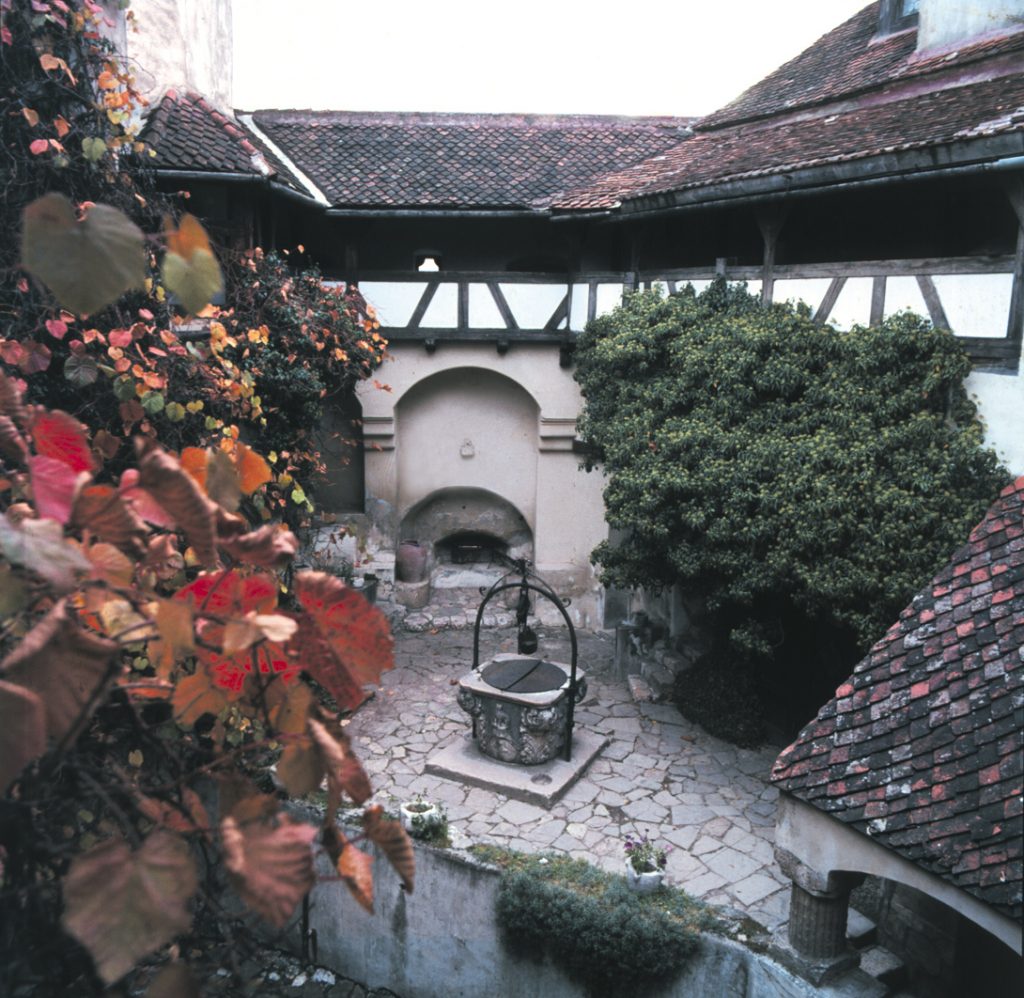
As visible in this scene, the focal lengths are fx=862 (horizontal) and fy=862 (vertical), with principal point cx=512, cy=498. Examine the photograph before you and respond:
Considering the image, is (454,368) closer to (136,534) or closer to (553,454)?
(553,454)

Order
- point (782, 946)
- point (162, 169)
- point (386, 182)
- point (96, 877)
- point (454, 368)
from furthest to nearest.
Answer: point (454, 368) < point (386, 182) < point (162, 169) < point (782, 946) < point (96, 877)

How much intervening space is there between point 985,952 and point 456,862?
12.6 ft

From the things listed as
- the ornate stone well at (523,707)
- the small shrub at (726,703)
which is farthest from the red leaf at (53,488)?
the small shrub at (726,703)

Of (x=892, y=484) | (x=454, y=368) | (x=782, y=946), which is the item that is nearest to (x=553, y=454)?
(x=454, y=368)

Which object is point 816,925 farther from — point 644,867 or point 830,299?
point 830,299

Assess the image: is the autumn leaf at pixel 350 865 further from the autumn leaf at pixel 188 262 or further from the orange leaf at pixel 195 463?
the autumn leaf at pixel 188 262

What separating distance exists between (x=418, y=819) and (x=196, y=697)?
5107mm

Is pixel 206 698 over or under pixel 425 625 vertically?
over

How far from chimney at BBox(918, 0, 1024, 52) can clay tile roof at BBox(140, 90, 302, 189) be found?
7326 mm

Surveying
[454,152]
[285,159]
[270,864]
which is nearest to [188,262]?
[270,864]

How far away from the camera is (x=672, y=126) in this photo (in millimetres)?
13383

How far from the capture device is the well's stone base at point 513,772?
815cm

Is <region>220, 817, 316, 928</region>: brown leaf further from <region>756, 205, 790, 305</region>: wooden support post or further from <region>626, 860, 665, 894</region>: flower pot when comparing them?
<region>756, 205, 790, 305</region>: wooden support post

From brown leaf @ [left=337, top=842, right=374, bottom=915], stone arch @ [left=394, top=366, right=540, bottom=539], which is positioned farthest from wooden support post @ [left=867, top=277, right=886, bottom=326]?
brown leaf @ [left=337, top=842, right=374, bottom=915]
